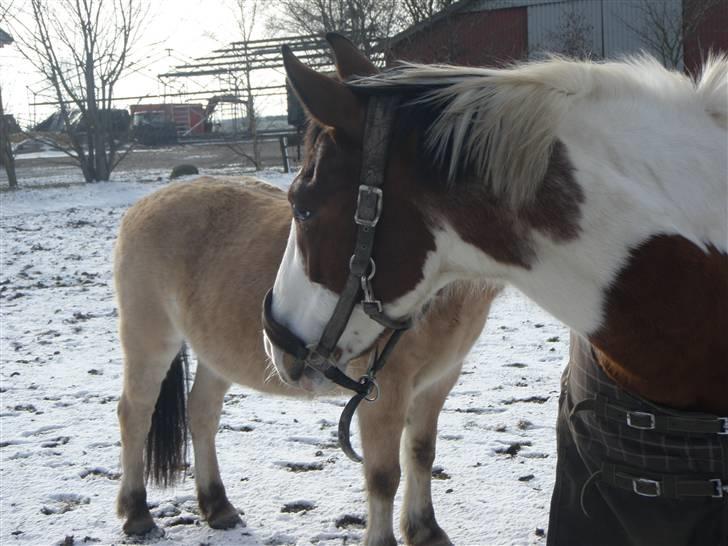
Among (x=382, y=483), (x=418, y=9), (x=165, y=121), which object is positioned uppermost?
(x=418, y=9)

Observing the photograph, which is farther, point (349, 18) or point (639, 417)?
point (349, 18)

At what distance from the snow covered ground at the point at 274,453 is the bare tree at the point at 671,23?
1406 cm

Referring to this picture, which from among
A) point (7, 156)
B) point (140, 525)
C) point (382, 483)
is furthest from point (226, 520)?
point (7, 156)

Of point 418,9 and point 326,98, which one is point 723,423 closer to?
point 326,98

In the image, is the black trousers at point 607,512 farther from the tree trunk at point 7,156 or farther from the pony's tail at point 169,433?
the tree trunk at point 7,156

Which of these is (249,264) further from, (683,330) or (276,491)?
(683,330)

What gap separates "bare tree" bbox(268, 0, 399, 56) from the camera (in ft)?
64.6

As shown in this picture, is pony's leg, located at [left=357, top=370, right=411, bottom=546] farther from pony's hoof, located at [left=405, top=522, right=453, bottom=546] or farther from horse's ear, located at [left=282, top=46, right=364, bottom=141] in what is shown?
horse's ear, located at [left=282, top=46, right=364, bottom=141]

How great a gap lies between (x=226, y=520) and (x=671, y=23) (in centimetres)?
2053

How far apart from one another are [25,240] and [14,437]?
25.2 ft

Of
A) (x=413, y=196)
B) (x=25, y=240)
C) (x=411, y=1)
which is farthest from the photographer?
(x=411, y=1)

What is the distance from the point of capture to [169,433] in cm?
381

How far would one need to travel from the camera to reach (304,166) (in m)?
1.79

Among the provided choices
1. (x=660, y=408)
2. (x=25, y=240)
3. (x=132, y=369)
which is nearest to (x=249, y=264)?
(x=132, y=369)
